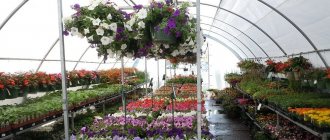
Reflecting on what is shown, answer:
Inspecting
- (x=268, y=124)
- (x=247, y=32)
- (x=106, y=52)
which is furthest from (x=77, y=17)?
(x=247, y=32)

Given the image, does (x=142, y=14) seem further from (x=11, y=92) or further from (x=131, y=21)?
(x=11, y=92)

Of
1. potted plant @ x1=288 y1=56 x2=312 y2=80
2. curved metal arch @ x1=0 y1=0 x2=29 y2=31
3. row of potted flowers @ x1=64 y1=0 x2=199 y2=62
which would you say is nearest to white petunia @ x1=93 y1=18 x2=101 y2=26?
row of potted flowers @ x1=64 y1=0 x2=199 y2=62

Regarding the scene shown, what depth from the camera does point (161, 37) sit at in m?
3.40

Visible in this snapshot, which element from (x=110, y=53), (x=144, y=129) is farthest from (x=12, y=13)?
(x=110, y=53)

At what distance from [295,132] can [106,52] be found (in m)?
4.71

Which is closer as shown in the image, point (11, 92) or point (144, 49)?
point (144, 49)

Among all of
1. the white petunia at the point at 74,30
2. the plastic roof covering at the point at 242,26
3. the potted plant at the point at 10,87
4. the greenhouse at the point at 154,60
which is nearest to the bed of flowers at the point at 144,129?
the greenhouse at the point at 154,60

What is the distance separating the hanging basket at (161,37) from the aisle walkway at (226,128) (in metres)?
5.06

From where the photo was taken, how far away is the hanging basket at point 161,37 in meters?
3.40

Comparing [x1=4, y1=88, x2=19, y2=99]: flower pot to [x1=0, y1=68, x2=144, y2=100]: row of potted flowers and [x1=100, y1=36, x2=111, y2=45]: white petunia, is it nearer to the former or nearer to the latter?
A: [x1=0, y1=68, x2=144, y2=100]: row of potted flowers

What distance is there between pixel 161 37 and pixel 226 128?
7438mm

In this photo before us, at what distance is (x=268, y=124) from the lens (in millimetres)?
7949

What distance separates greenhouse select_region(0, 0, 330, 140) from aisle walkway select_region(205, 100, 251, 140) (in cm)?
3

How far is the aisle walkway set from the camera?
9.16m
